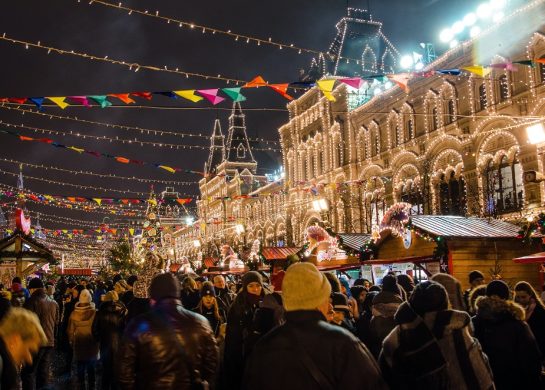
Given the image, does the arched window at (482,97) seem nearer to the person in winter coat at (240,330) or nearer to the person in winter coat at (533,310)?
the person in winter coat at (533,310)

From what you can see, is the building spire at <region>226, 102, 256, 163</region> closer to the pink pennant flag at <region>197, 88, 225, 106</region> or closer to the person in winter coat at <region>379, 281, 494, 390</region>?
the pink pennant flag at <region>197, 88, 225, 106</region>

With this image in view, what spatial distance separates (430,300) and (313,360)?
1.80 metres

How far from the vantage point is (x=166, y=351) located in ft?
13.8

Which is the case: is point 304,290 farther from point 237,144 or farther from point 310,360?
point 237,144

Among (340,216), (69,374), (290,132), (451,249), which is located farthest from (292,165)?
(69,374)

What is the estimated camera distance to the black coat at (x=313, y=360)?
2.79m

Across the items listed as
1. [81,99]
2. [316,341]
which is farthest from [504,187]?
[316,341]

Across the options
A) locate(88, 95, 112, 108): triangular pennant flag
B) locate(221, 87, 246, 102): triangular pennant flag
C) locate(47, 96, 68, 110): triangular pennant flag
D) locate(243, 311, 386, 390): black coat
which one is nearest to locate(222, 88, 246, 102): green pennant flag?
locate(221, 87, 246, 102): triangular pennant flag

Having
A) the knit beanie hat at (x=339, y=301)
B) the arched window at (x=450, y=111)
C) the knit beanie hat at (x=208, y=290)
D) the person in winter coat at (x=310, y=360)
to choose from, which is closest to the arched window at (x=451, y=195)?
the arched window at (x=450, y=111)

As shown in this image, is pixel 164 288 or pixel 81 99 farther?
pixel 81 99

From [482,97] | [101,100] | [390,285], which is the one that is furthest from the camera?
[482,97]

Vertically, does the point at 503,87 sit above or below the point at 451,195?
above

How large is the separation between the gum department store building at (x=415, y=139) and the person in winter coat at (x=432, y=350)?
1156 cm

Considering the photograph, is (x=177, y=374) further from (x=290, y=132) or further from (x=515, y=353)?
(x=290, y=132)
